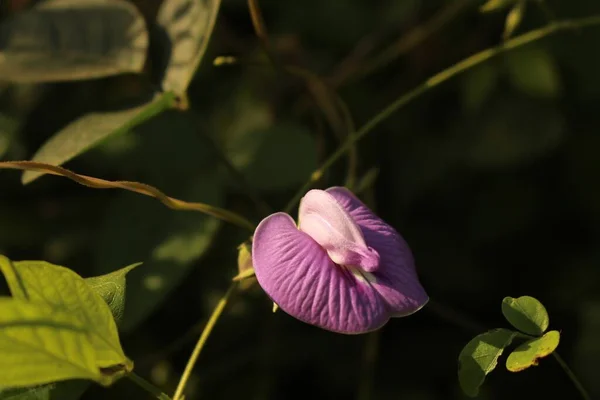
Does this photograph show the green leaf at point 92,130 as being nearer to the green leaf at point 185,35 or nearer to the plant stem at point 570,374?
the green leaf at point 185,35

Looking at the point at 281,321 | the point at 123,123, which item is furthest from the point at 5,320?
the point at 281,321

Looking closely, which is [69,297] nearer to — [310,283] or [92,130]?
[310,283]

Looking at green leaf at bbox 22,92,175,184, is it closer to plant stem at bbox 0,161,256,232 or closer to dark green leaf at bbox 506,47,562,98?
plant stem at bbox 0,161,256,232

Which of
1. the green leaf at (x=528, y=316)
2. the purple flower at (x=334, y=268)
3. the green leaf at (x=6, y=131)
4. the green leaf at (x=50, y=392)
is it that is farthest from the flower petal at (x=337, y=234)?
the green leaf at (x=6, y=131)

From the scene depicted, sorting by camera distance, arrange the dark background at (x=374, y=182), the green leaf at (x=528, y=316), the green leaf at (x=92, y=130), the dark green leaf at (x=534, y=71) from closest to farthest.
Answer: the green leaf at (x=528, y=316), the green leaf at (x=92, y=130), the dark background at (x=374, y=182), the dark green leaf at (x=534, y=71)

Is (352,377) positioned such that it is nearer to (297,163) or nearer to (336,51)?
(297,163)

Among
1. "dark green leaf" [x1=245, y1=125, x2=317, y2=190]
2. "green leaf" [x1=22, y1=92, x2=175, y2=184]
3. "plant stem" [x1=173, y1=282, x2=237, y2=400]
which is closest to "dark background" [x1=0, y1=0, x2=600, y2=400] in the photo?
"dark green leaf" [x1=245, y1=125, x2=317, y2=190]
